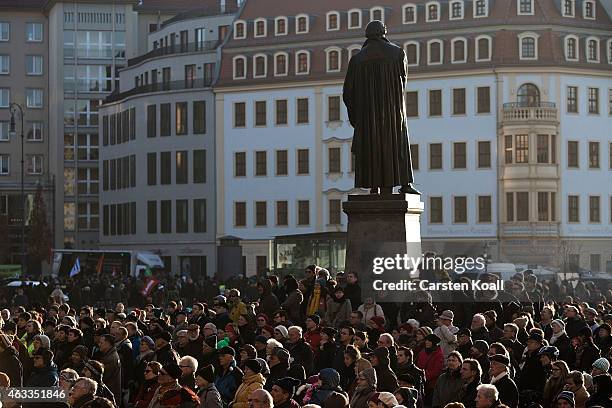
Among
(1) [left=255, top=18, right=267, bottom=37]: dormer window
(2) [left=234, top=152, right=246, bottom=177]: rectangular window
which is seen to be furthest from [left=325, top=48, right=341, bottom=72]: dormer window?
(2) [left=234, top=152, right=246, bottom=177]: rectangular window

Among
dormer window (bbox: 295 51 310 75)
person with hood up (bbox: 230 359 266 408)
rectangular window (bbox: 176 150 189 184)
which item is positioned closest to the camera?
person with hood up (bbox: 230 359 266 408)

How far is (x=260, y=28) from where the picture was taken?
79875mm

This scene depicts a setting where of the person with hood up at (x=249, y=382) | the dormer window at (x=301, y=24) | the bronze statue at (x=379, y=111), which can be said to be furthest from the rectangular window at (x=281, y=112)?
the person with hood up at (x=249, y=382)


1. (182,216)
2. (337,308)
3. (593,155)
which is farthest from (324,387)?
(182,216)

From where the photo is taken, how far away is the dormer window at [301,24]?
79.0 meters

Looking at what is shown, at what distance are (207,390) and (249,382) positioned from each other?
22.0 inches

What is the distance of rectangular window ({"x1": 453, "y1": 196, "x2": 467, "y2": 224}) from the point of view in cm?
7419

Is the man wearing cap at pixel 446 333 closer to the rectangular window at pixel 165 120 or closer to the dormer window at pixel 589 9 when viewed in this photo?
the dormer window at pixel 589 9

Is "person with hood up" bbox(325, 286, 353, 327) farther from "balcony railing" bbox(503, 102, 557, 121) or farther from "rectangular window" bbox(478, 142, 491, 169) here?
"rectangular window" bbox(478, 142, 491, 169)

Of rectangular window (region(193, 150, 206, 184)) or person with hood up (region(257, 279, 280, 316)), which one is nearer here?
person with hood up (region(257, 279, 280, 316))

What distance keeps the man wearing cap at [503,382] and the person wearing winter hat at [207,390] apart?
265 centimetres

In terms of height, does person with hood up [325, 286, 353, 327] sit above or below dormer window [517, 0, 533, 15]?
below

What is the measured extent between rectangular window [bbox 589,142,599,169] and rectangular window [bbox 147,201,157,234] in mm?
Result: 25931

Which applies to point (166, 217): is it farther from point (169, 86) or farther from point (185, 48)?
point (185, 48)
